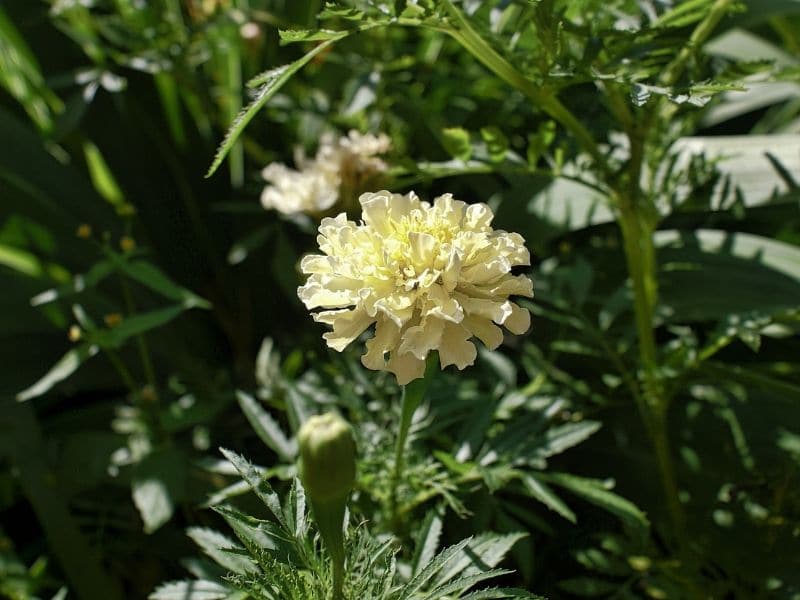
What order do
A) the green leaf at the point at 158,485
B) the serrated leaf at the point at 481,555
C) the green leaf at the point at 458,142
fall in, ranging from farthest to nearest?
the green leaf at the point at 158,485 < the green leaf at the point at 458,142 < the serrated leaf at the point at 481,555

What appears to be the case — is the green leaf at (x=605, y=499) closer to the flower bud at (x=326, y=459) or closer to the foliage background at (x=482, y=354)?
the foliage background at (x=482, y=354)

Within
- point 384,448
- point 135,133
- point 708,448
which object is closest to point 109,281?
point 135,133

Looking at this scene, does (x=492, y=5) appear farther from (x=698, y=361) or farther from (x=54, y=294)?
(x=54, y=294)

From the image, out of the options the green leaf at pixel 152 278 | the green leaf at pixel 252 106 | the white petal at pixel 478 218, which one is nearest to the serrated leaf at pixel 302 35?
the green leaf at pixel 252 106

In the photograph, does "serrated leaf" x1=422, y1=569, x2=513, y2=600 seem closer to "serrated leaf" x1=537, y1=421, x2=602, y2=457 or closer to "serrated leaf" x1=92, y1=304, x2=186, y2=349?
"serrated leaf" x1=537, y1=421, x2=602, y2=457

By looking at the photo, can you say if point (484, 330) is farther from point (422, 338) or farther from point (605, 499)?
point (605, 499)

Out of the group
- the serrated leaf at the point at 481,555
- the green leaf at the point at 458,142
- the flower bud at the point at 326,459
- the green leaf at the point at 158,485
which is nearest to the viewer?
the flower bud at the point at 326,459

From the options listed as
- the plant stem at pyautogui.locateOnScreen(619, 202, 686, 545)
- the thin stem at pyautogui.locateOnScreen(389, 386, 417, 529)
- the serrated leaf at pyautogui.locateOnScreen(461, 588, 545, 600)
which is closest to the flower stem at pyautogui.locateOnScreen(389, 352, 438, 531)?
the thin stem at pyautogui.locateOnScreen(389, 386, 417, 529)
